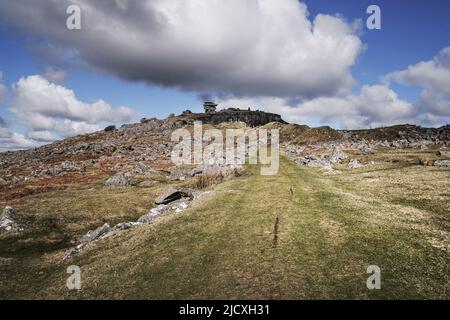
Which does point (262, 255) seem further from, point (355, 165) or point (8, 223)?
point (355, 165)

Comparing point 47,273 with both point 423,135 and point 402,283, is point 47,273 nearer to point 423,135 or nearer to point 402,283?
point 402,283

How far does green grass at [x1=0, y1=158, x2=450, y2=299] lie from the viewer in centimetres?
2175

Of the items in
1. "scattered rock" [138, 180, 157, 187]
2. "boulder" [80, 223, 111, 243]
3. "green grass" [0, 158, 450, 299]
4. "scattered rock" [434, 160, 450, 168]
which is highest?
"scattered rock" [434, 160, 450, 168]

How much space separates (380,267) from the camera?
23969 millimetres

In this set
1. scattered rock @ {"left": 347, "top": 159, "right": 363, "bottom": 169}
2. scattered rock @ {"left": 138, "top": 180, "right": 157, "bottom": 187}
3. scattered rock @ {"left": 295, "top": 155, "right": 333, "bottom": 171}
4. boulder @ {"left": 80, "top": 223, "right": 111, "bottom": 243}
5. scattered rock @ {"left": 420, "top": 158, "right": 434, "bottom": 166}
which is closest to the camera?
boulder @ {"left": 80, "top": 223, "right": 111, "bottom": 243}

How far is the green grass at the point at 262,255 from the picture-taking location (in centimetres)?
2175

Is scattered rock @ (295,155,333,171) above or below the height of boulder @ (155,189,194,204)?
above

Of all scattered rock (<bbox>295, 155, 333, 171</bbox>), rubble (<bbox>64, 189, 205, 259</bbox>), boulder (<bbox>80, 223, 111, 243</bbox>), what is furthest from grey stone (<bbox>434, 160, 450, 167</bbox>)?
boulder (<bbox>80, 223, 111, 243</bbox>)

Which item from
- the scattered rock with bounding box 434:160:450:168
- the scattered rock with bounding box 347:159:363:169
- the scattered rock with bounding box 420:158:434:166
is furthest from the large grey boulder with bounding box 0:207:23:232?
the scattered rock with bounding box 420:158:434:166

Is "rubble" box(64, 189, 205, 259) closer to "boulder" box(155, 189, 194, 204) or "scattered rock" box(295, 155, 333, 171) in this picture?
"boulder" box(155, 189, 194, 204)

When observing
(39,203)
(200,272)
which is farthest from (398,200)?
(39,203)

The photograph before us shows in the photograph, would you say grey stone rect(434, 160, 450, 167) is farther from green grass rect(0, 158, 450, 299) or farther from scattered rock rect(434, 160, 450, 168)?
green grass rect(0, 158, 450, 299)

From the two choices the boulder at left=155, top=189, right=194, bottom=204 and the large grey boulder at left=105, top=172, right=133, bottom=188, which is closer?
the boulder at left=155, top=189, right=194, bottom=204

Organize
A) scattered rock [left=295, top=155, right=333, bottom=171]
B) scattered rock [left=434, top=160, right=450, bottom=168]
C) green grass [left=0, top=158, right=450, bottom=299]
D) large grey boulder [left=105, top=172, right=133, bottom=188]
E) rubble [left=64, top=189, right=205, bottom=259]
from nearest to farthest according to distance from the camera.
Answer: green grass [left=0, top=158, right=450, bottom=299] < rubble [left=64, top=189, right=205, bottom=259] < scattered rock [left=434, top=160, right=450, bottom=168] < large grey boulder [left=105, top=172, right=133, bottom=188] < scattered rock [left=295, top=155, right=333, bottom=171]
